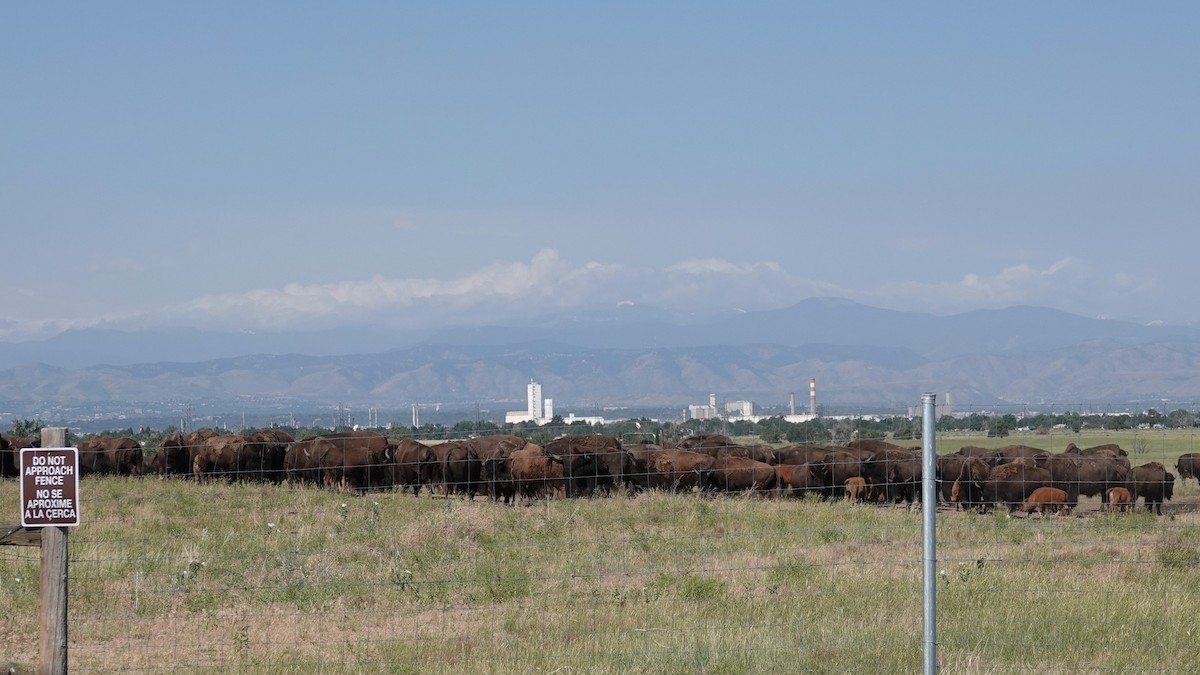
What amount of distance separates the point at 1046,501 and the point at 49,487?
22.2 meters

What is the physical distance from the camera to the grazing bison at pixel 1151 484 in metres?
27.7

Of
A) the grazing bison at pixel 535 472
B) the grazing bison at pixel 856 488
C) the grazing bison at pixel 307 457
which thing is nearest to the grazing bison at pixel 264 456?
the grazing bison at pixel 307 457

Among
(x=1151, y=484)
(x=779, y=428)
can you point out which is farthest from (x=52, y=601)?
(x=779, y=428)

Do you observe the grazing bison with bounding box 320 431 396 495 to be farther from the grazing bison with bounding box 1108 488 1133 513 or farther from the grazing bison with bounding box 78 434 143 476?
the grazing bison with bounding box 1108 488 1133 513

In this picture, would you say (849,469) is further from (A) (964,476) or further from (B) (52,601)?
(B) (52,601)

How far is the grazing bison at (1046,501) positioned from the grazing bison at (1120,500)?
1.06 meters

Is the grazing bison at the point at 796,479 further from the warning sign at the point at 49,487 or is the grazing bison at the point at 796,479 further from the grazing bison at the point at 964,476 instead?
the warning sign at the point at 49,487

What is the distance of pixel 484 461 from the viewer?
28062 mm

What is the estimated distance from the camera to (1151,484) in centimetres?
2780

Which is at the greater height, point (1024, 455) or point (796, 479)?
point (1024, 455)

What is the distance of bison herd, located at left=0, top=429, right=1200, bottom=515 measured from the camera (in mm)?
27938

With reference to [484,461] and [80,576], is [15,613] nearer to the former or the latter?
[80,576]

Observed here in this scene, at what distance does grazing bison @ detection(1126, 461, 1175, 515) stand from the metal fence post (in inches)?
841

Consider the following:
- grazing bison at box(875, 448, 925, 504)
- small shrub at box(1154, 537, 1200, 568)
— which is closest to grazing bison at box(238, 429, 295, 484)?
grazing bison at box(875, 448, 925, 504)
